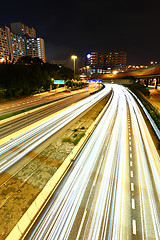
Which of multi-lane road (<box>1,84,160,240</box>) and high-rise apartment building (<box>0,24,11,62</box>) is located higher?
high-rise apartment building (<box>0,24,11,62</box>)

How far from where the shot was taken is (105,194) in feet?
24.1

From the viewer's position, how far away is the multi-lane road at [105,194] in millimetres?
5602

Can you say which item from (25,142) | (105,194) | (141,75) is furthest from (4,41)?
(105,194)

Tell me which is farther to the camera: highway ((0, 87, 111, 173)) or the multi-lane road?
highway ((0, 87, 111, 173))

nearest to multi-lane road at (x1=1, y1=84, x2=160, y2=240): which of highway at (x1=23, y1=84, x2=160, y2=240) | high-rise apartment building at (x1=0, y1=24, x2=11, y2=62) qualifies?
highway at (x1=23, y1=84, x2=160, y2=240)

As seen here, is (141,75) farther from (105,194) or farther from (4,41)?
(4,41)

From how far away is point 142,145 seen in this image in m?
12.7

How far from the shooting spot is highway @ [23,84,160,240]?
18.3 ft

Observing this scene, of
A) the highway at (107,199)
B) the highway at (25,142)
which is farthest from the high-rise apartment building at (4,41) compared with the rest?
the highway at (107,199)

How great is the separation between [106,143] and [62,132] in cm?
551

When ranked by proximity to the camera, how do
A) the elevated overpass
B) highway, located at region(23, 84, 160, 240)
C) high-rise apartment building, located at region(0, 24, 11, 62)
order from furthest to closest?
1. high-rise apartment building, located at region(0, 24, 11, 62)
2. the elevated overpass
3. highway, located at region(23, 84, 160, 240)

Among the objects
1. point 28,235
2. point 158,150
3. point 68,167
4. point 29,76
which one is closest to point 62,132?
point 68,167

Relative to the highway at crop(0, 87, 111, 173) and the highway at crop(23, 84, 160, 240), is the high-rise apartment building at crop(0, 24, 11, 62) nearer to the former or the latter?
the highway at crop(0, 87, 111, 173)

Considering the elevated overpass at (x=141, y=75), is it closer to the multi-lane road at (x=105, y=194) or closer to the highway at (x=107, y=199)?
the multi-lane road at (x=105, y=194)
